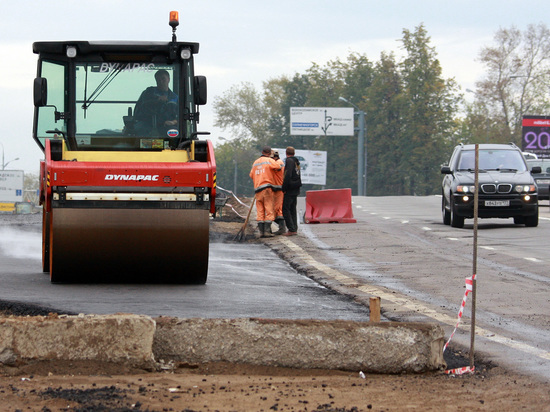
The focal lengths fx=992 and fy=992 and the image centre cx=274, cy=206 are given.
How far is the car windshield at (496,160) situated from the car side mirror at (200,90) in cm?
1174

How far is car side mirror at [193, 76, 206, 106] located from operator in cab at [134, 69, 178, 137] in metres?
0.26

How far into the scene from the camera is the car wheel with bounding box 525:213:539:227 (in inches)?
891

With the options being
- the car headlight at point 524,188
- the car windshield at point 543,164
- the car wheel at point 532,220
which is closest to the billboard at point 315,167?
the car windshield at point 543,164

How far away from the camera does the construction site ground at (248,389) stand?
557 centimetres

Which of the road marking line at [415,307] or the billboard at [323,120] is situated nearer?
the road marking line at [415,307]

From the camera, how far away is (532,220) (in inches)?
894

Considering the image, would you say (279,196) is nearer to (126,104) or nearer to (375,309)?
(126,104)

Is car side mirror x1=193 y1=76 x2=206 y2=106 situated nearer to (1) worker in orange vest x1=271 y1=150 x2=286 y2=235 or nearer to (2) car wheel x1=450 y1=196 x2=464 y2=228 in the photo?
(1) worker in orange vest x1=271 y1=150 x2=286 y2=235

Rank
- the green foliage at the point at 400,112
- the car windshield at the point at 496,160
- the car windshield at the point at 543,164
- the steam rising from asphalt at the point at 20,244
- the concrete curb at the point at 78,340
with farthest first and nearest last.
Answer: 1. the green foliage at the point at 400,112
2. the car windshield at the point at 543,164
3. the car windshield at the point at 496,160
4. the steam rising from asphalt at the point at 20,244
5. the concrete curb at the point at 78,340

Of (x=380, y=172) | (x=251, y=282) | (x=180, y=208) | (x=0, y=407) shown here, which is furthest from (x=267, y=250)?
(x=380, y=172)

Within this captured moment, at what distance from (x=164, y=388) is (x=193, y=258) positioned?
17.5 feet

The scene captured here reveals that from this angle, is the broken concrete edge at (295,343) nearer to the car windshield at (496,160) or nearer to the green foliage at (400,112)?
the car windshield at (496,160)

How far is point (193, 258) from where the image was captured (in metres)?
11.3

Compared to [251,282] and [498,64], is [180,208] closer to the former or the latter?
[251,282]
